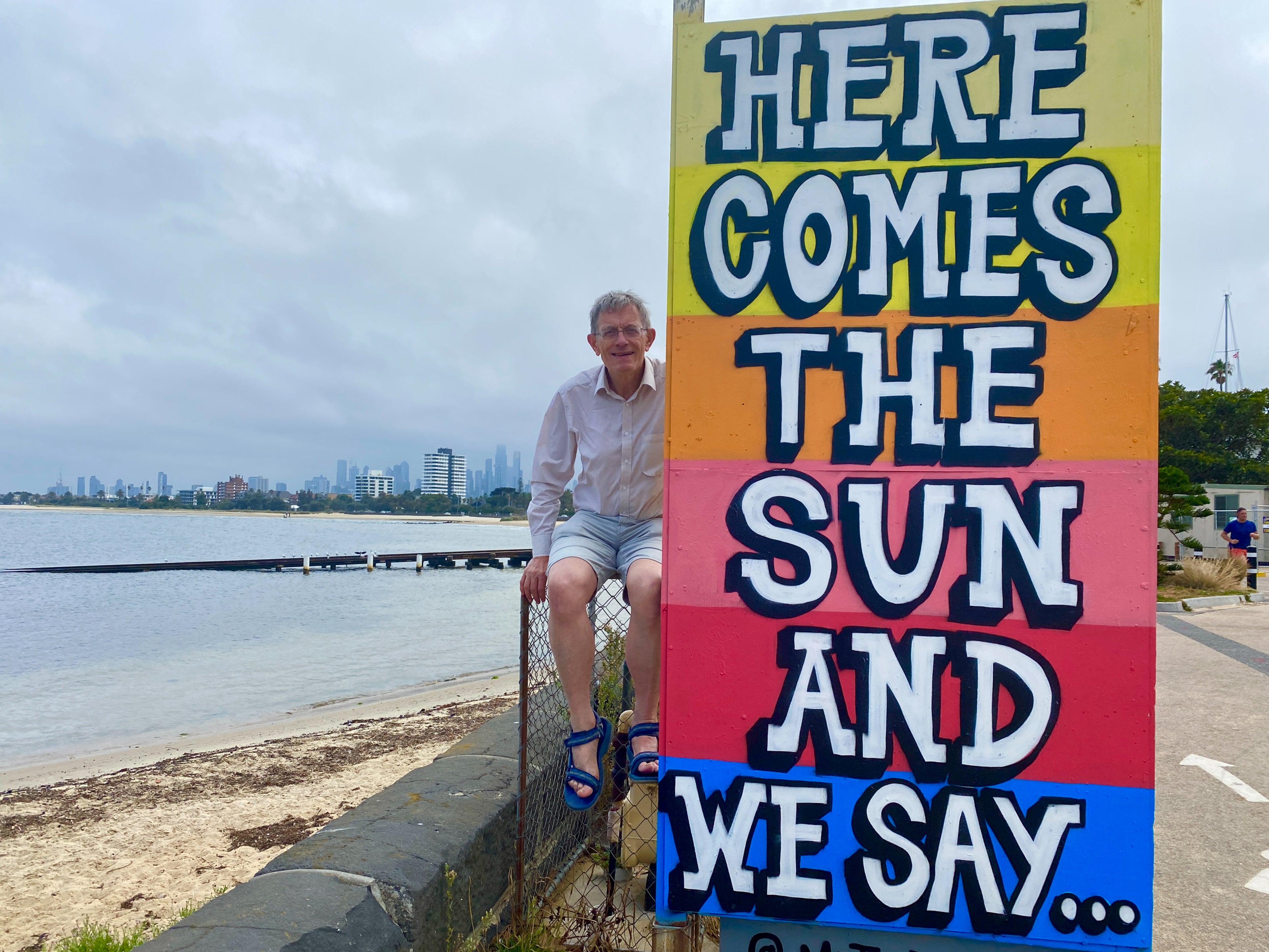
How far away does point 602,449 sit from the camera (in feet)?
10.3

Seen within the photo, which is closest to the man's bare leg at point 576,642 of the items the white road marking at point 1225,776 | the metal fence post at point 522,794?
the metal fence post at point 522,794

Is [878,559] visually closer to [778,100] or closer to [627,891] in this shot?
[778,100]

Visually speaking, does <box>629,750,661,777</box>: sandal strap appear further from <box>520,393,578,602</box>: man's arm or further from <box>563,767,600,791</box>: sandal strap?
<box>520,393,578,602</box>: man's arm

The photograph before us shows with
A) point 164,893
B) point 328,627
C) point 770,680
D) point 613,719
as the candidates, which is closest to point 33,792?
point 164,893

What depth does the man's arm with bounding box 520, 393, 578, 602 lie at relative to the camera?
3.28 metres

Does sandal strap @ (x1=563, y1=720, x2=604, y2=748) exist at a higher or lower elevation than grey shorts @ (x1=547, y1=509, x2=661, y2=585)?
lower

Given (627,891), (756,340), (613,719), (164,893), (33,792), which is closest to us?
(756,340)

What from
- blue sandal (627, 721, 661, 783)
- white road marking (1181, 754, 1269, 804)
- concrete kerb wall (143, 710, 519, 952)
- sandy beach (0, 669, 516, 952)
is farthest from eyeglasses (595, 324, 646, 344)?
white road marking (1181, 754, 1269, 804)

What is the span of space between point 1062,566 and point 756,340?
3.51ft

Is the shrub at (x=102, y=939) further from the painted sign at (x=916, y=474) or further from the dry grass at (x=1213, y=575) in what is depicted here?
the dry grass at (x=1213, y=575)

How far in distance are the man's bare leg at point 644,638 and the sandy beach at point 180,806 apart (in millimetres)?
3167

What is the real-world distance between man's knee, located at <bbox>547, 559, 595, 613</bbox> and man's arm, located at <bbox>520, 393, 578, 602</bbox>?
32cm

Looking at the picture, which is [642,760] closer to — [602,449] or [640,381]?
[602,449]

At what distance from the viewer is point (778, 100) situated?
2383 mm
